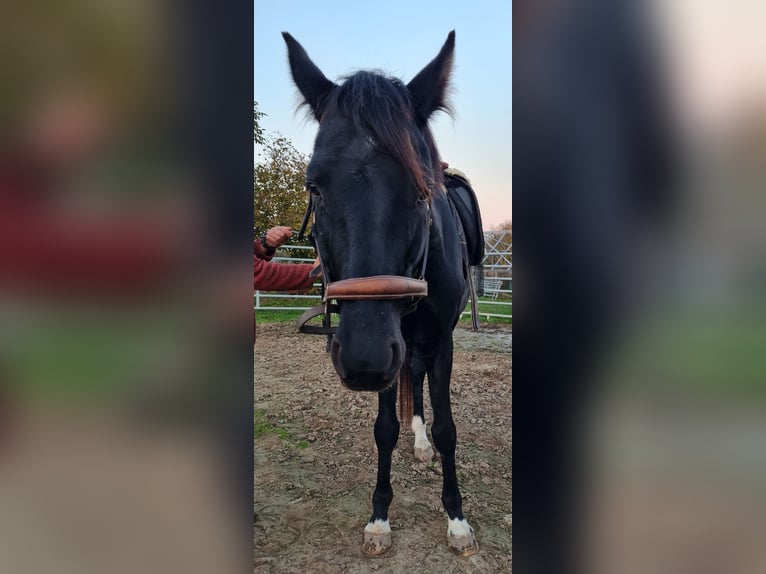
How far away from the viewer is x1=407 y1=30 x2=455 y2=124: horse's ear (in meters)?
1.73

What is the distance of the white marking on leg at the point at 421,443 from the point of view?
313 centimetres

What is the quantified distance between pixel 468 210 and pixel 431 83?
1.49 metres

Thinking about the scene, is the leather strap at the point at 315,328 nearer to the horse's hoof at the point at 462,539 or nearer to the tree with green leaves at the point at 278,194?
the horse's hoof at the point at 462,539

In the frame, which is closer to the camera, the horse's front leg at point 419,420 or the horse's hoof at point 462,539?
the horse's hoof at point 462,539

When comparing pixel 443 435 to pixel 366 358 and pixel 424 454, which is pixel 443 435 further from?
pixel 366 358

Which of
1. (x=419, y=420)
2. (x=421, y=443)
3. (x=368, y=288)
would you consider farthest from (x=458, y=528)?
(x=368, y=288)

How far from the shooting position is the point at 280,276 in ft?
6.98

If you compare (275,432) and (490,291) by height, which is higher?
(490,291)

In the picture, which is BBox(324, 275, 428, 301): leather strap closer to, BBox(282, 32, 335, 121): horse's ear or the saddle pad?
BBox(282, 32, 335, 121): horse's ear

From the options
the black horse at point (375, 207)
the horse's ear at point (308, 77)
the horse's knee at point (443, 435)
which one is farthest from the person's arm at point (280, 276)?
the horse's knee at point (443, 435)

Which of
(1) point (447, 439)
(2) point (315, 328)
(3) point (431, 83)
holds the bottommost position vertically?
(1) point (447, 439)

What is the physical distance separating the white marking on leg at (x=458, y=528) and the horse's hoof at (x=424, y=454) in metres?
0.97
